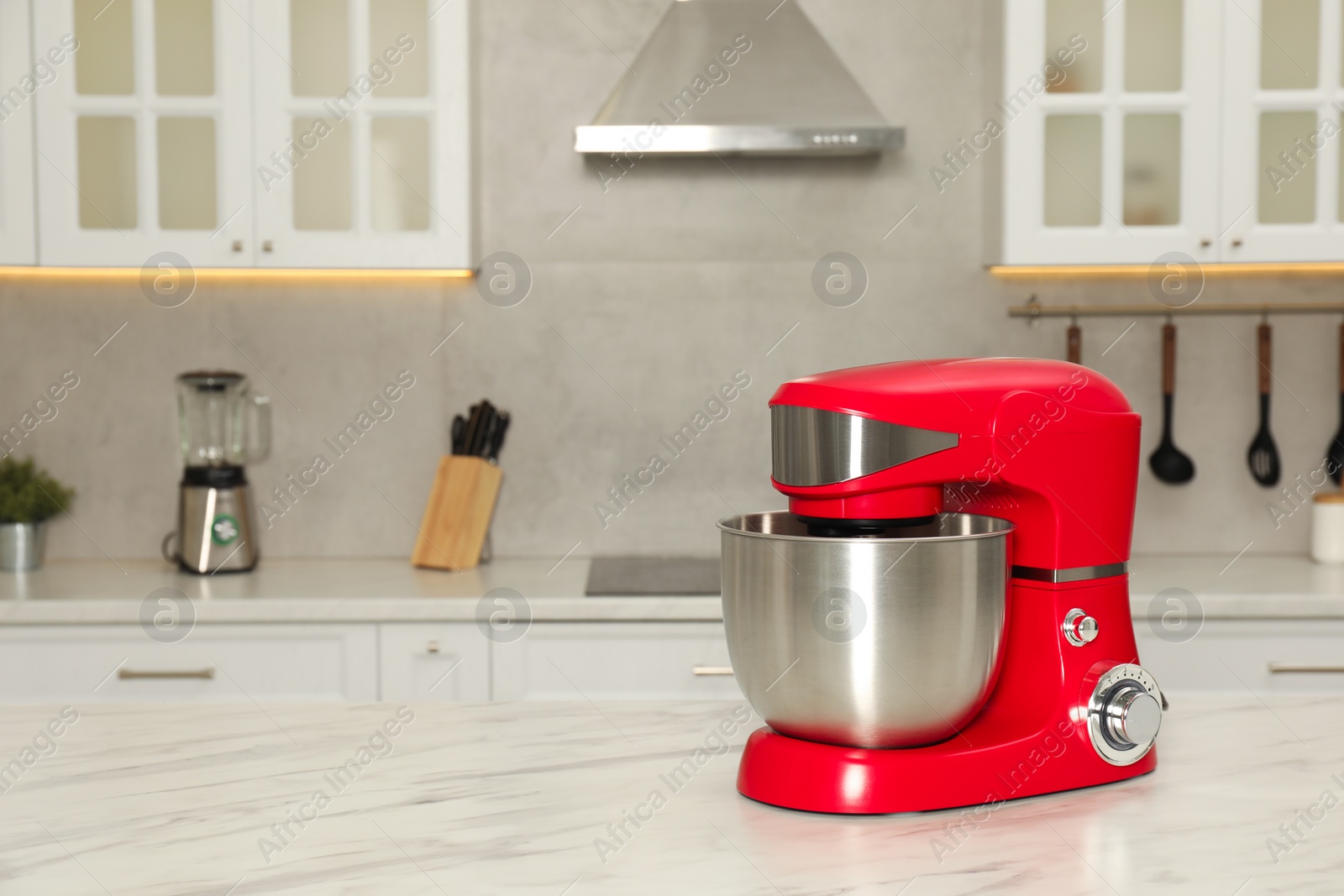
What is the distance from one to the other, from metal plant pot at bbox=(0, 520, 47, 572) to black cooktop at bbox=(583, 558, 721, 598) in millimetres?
1255

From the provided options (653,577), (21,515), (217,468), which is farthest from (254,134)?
(653,577)

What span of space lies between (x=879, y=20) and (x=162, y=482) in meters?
2.04

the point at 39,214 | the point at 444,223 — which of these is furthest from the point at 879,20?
the point at 39,214

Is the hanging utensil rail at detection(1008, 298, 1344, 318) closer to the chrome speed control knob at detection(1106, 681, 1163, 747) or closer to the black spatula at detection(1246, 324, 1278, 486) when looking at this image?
the black spatula at detection(1246, 324, 1278, 486)

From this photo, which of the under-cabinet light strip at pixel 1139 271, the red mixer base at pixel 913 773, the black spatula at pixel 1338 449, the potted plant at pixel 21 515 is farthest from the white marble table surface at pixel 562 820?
the black spatula at pixel 1338 449

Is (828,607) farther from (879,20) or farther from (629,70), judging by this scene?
(879,20)

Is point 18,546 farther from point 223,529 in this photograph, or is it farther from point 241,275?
point 241,275

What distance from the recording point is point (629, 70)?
8.31 ft

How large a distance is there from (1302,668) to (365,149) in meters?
2.17

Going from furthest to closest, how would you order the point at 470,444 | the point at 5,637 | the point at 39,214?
1. the point at 470,444
2. the point at 39,214
3. the point at 5,637

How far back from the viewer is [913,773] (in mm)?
871

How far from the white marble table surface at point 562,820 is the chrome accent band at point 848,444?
10.5 inches

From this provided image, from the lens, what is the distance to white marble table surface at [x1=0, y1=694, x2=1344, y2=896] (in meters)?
0.76

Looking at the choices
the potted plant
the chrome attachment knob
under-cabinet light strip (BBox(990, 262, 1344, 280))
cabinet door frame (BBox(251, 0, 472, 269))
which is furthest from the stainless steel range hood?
the chrome attachment knob
